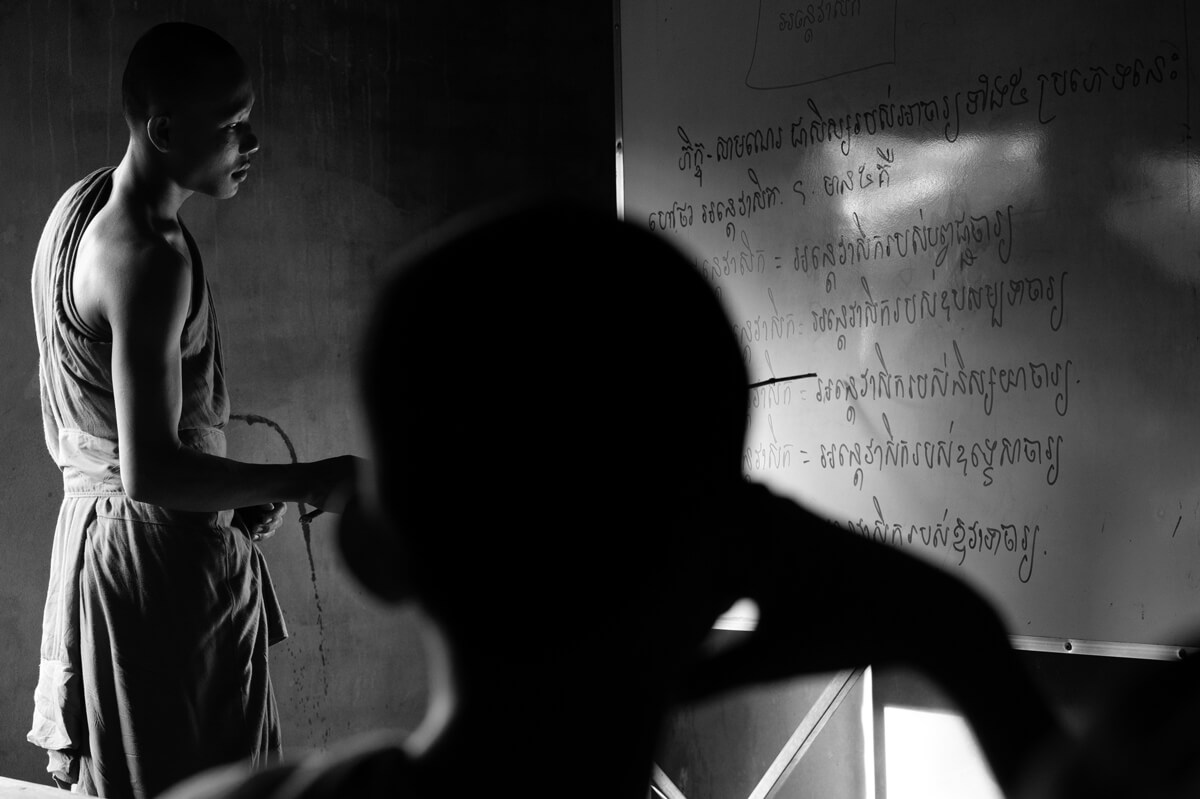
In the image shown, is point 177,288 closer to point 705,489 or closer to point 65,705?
point 65,705

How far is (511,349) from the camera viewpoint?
176 millimetres

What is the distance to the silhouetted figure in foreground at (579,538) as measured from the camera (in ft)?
0.58

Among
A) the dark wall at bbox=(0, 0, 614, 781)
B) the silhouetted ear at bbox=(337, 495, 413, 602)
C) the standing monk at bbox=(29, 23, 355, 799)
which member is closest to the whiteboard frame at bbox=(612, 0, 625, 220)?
the dark wall at bbox=(0, 0, 614, 781)

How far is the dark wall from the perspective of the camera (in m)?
2.82

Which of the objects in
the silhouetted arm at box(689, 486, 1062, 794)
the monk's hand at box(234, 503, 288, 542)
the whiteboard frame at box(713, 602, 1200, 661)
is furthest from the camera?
the whiteboard frame at box(713, 602, 1200, 661)

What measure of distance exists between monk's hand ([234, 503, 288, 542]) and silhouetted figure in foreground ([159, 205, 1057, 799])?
1439 mm

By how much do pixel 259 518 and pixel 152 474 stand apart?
0.75ft

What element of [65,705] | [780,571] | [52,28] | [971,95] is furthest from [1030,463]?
[52,28]

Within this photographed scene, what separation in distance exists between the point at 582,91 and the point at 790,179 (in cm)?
159

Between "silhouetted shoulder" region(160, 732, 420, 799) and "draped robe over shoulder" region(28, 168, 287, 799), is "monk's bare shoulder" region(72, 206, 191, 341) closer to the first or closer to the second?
"draped robe over shoulder" region(28, 168, 287, 799)

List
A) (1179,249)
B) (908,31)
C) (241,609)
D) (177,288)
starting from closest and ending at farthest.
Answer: (177,288) < (241,609) < (1179,249) < (908,31)

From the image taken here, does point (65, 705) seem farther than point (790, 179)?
No

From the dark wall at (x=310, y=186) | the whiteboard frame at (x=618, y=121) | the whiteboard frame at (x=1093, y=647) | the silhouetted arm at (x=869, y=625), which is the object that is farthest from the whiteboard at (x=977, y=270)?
A: the silhouetted arm at (x=869, y=625)

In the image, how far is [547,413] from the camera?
0.18 meters
